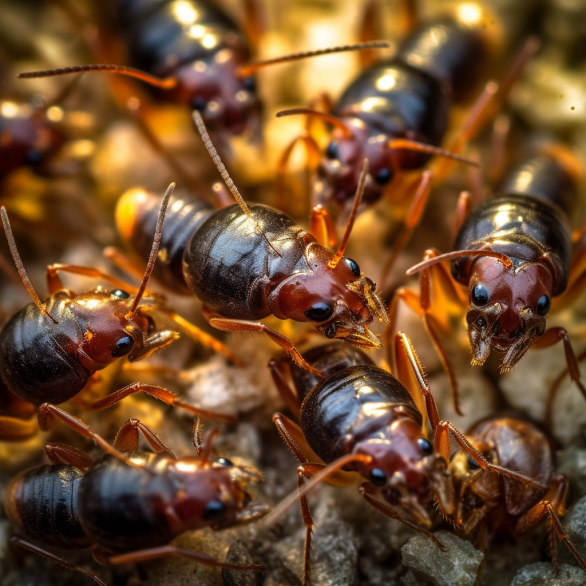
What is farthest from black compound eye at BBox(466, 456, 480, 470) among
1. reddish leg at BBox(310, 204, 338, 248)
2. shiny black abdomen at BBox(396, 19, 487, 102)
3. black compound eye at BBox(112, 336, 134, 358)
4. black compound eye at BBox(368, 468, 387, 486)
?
shiny black abdomen at BBox(396, 19, 487, 102)

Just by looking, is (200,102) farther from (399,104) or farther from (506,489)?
(506,489)

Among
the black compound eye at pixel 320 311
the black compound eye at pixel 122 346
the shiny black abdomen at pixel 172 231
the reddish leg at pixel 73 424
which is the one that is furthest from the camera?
the shiny black abdomen at pixel 172 231

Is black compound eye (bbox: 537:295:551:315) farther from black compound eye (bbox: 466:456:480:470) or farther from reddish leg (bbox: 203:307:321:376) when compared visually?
reddish leg (bbox: 203:307:321:376)

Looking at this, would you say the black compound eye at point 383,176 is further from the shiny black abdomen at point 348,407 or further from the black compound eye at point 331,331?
the shiny black abdomen at point 348,407

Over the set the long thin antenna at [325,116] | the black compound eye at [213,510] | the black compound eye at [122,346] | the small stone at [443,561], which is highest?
the long thin antenna at [325,116]

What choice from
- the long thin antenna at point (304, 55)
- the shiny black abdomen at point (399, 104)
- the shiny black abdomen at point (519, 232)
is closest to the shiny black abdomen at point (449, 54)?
the shiny black abdomen at point (399, 104)

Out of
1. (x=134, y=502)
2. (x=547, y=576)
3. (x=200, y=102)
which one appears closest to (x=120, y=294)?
(x=134, y=502)

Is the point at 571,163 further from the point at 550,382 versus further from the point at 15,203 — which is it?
the point at 15,203
